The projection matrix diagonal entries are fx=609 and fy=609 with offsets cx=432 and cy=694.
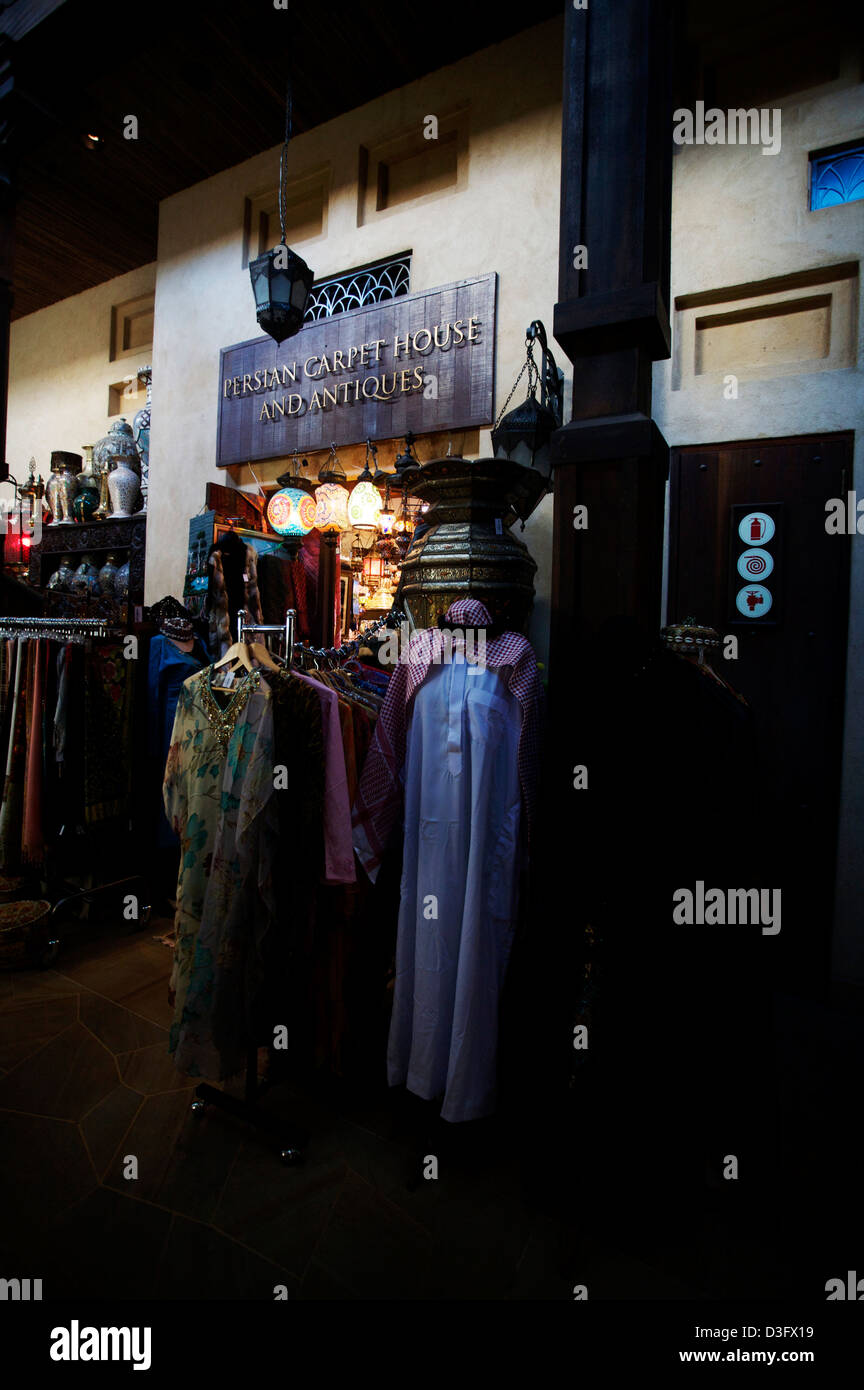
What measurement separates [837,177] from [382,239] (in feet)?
11.4

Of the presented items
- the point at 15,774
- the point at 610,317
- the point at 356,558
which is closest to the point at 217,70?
the point at 356,558

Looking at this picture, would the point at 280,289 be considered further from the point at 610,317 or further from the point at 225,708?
the point at 225,708

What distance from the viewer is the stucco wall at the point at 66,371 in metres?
8.18

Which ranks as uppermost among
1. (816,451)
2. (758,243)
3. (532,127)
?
(532,127)

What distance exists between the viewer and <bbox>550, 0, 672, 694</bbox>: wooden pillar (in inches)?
86.8

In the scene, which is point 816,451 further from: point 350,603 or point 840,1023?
point 350,603

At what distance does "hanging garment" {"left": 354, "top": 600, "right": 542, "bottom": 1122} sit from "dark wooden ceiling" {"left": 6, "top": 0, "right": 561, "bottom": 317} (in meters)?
4.71

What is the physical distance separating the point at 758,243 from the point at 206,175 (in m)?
5.77

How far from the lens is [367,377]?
5422 mm

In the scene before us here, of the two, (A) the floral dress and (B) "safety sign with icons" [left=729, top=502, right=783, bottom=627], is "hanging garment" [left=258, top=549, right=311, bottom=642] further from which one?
(B) "safety sign with icons" [left=729, top=502, right=783, bottom=627]

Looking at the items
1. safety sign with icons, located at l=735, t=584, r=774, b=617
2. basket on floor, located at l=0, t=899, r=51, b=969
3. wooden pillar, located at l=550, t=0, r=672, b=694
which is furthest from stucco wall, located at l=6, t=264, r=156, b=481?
safety sign with icons, located at l=735, t=584, r=774, b=617

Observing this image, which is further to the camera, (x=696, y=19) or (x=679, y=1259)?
(x=696, y=19)

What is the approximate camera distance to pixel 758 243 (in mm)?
3879
